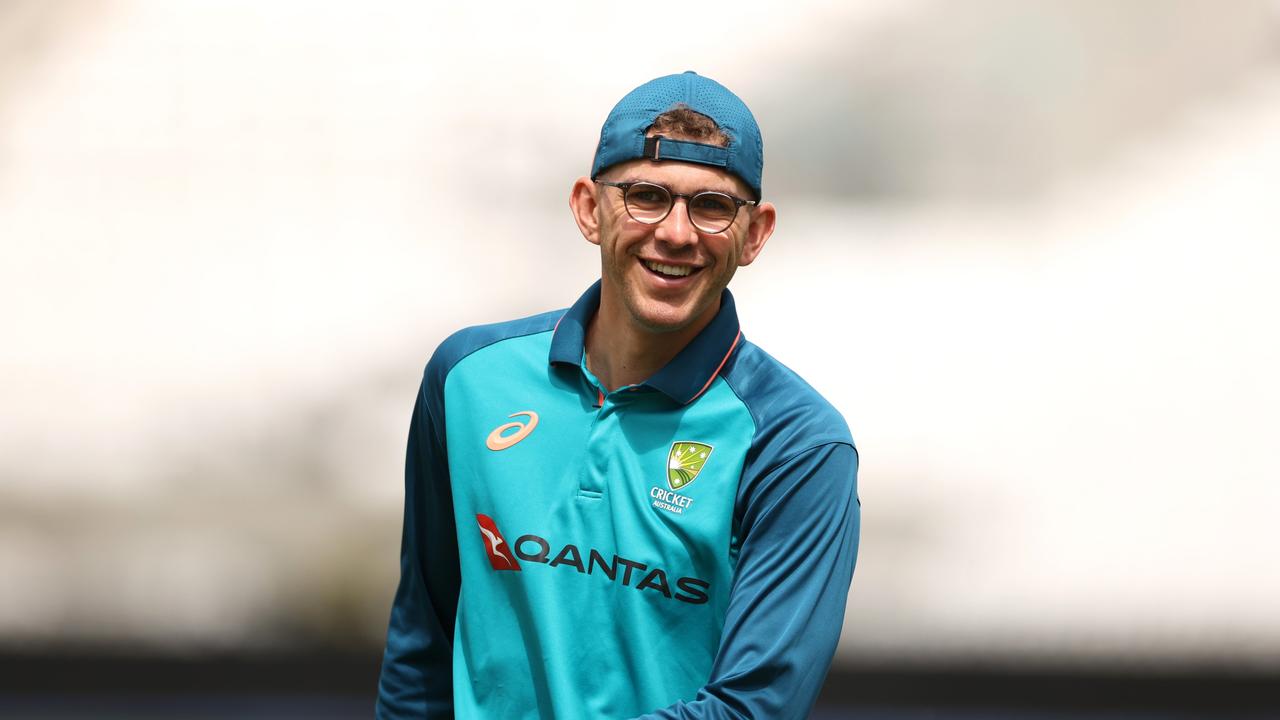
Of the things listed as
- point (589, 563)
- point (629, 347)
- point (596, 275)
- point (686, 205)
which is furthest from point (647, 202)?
point (596, 275)

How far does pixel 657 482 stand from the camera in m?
1.49

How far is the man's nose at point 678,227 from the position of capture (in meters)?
1.45

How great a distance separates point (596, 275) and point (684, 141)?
1622 mm

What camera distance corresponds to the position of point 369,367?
306 centimetres

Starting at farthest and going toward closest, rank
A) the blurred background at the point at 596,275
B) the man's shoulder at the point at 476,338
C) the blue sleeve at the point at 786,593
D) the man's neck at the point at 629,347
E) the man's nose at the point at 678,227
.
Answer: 1. the blurred background at the point at 596,275
2. the man's shoulder at the point at 476,338
3. the man's neck at the point at 629,347
4. the man's nose at the point at 678,227
5. the blue sleeve at the point at 786,593

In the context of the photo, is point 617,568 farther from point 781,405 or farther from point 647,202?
point 647,202

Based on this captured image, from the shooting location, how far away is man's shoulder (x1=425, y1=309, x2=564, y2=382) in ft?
5.46

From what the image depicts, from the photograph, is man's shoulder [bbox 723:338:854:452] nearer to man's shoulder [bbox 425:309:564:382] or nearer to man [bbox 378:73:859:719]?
man [bbox 378:73:859:719]

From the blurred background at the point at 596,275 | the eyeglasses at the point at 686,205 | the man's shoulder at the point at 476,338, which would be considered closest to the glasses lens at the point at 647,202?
the eyeglasses at the point at 686,205

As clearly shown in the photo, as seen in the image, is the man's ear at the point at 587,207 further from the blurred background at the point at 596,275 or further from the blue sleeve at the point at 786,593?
the blurred background at the point at 596,275

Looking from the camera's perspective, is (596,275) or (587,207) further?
(596,275)

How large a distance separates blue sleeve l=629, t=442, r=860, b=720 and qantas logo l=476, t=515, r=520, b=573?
0.27m

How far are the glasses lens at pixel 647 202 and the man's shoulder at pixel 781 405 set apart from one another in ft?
0.67

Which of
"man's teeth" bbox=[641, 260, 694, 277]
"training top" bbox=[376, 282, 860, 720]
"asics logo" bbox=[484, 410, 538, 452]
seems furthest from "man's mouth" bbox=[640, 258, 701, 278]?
"asics logo" bbox=[484, 410, 538, 452]
